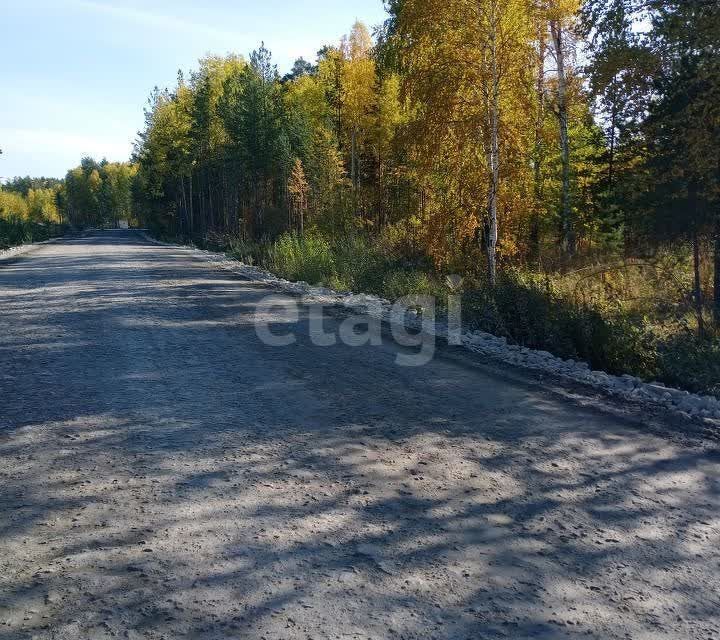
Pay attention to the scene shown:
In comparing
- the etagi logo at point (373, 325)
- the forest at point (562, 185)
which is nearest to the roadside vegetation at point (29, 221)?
the forest at point (562, 185)

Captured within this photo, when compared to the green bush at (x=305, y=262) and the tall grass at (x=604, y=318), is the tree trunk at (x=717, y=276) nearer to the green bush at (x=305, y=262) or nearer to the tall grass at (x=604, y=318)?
the tall grass at (x=604, y=318)

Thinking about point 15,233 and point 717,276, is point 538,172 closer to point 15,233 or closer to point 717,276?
point 717,276

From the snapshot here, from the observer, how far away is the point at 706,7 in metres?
8.45

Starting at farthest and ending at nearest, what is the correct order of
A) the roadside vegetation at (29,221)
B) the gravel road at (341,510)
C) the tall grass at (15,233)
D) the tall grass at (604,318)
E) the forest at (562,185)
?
the roadside vegetation at (29,221)
the tall grass at (15,233)
the forest at (562,185)
the tall grass at (604,318)
the gravel road at (341,510)

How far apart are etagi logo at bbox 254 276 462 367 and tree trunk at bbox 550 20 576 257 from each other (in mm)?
8527

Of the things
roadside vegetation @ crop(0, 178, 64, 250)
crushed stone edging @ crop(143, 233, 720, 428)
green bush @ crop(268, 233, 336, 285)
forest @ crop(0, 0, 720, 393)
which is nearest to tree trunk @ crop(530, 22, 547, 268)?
forest @ crop(0, 0, 720, 393)

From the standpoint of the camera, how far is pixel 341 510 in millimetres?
3805

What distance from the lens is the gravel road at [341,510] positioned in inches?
110

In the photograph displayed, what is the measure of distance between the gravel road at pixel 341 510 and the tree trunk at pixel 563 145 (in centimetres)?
1523

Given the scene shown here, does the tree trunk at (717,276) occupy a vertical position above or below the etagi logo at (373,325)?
above

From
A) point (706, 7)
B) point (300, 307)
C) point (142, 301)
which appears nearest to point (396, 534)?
point (706, 7)

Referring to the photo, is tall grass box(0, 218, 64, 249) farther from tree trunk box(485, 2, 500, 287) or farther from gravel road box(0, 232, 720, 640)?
gravel road box(0, 232, 720, 640)

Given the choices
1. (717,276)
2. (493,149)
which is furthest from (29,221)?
(717,276)

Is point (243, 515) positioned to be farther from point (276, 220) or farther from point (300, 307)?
point (276, 220)
